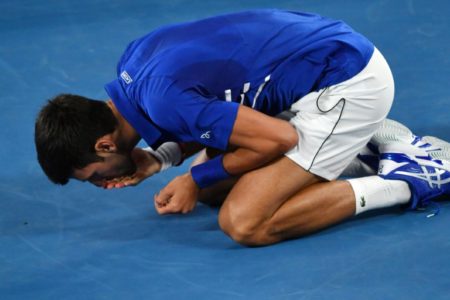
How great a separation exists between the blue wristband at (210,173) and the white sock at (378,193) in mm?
456

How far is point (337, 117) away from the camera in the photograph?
3.41m

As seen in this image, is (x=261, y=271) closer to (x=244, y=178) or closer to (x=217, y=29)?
(x=244, y=178)

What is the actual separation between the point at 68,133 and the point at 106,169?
202mm

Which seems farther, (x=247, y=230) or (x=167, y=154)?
(x=167, y=154)

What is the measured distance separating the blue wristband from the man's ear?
0.29 m

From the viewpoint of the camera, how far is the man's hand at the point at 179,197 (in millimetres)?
3420

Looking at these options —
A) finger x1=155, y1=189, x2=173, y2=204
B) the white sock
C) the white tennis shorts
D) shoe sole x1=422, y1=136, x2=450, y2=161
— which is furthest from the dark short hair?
shoe sole x1=422, y1=136, x2=450, y2=161

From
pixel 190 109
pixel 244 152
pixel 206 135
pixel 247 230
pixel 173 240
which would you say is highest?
pixel 190 109

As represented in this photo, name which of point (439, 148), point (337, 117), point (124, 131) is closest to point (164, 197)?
point (124, 131)

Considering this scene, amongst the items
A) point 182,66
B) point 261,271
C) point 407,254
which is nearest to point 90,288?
point 261,271

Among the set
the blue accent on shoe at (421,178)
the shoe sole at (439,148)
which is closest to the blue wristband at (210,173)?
the blue accent on shoe at (421,178)

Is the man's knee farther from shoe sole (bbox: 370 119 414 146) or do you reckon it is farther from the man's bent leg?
shoe sole (bbox: 370 119 414 146)

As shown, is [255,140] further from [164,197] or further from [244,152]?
[164,197]

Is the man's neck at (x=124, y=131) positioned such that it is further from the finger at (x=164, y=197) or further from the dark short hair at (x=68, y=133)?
the finger at (x=164, y=197)
